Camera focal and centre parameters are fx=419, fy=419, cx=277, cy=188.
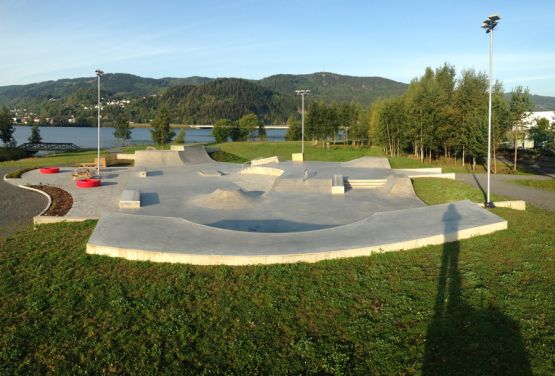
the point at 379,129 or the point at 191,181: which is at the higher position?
the point at 379,129

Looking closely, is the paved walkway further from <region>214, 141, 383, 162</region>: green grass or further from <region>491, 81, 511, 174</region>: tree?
<region>214, 141, 383, 162</region>: green grass

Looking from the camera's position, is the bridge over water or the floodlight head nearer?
the floodlight head

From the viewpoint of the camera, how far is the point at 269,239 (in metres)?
11.1

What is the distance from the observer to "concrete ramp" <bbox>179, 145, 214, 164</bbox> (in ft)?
117

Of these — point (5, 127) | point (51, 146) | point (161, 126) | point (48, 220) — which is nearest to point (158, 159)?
point (48, 220)

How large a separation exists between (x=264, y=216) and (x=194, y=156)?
2345 centimetres

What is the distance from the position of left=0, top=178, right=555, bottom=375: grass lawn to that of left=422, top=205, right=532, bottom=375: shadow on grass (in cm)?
2

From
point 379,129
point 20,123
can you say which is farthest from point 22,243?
point 20,123

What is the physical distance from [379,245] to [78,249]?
25.5 feet

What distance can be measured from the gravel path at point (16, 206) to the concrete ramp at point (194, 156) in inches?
544

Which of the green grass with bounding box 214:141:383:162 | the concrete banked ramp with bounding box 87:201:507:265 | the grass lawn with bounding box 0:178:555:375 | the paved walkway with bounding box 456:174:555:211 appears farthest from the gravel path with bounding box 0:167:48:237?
the green grass with bounding box 214:141:383:162

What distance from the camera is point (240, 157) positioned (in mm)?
44344

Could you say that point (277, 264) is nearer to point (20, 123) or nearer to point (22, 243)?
point (22, 243)

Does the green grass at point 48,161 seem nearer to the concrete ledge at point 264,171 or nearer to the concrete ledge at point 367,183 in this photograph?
the concrete ledge at point 264,171
